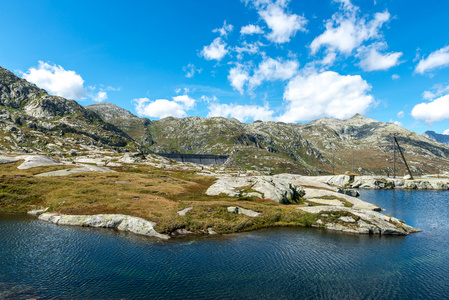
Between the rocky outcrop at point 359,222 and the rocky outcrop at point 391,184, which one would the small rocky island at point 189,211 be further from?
the rocky outcrop at point 391,184

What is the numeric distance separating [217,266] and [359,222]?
3887 cm

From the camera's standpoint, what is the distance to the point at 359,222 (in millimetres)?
51625

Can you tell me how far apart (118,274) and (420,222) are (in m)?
80.4

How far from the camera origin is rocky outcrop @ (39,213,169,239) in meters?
43.7

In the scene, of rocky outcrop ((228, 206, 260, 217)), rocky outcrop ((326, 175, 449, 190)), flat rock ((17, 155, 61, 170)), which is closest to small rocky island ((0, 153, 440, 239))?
rocky outcrop ((228, 206, 260, 217))

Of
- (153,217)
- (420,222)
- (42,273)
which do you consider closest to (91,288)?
(42,273)

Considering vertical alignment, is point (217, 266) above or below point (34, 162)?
below

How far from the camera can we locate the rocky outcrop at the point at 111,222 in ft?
143

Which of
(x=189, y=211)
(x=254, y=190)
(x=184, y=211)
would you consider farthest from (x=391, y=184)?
(x=184, y=211)

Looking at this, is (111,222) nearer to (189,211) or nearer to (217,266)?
(189,211)

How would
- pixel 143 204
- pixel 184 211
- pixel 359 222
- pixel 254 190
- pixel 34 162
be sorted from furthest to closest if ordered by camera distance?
pixel 34 162 → pixel 254 190 → pixel 143 204 → pixel 184 211 → pixel 359 222

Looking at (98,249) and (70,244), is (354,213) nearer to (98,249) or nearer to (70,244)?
(98,249)

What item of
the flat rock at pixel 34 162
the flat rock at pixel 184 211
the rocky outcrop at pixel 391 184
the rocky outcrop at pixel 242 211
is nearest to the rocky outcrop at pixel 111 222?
the flat rock at pixel 184 211

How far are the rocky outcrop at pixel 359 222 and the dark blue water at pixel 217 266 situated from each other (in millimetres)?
2946
